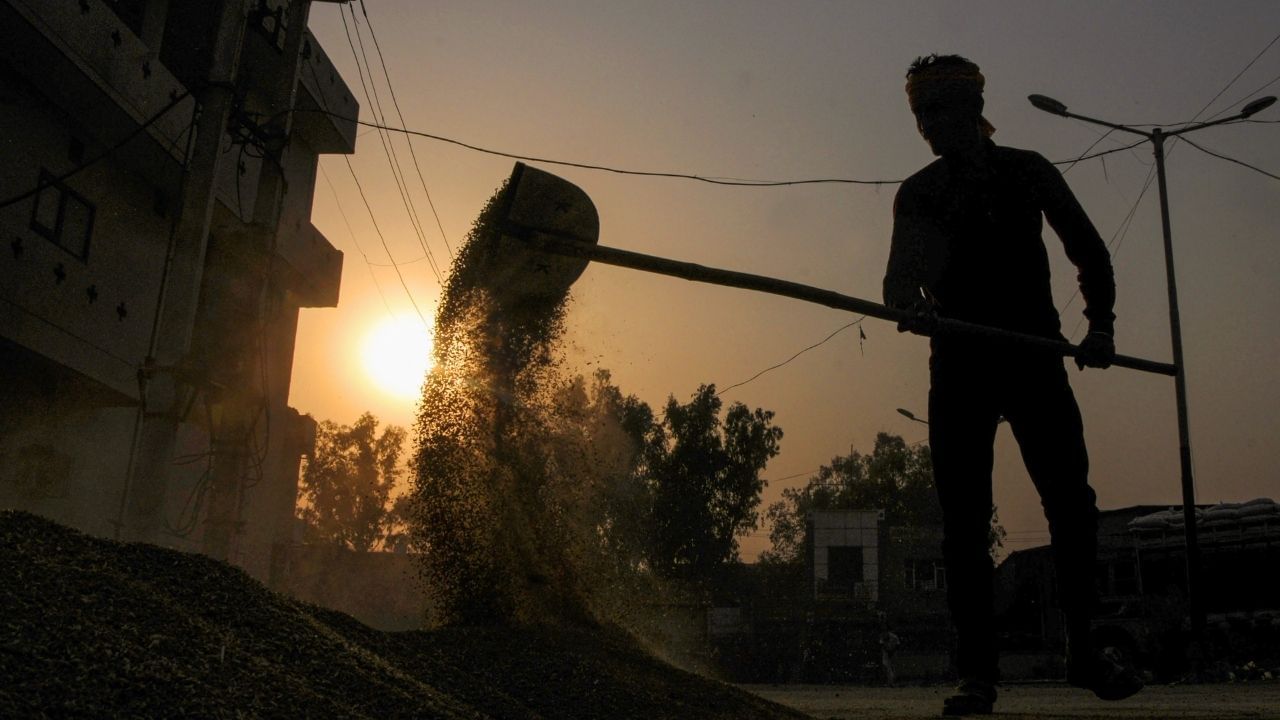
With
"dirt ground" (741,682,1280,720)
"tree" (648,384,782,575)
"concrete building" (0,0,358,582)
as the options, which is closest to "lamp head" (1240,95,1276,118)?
"dirt ground" (741,682,1280,720)

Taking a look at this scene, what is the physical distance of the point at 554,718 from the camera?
5.84 m

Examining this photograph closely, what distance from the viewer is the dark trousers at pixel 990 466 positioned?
4.39m

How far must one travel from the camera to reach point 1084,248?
15.0 feet

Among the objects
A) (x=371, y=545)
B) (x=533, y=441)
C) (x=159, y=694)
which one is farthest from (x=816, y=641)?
(x=371, y=545)

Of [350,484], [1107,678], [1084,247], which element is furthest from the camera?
[350,484]

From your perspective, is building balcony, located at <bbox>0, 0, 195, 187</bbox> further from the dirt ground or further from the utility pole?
the dirt ground

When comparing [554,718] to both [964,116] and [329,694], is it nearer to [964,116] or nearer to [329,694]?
[329,694]

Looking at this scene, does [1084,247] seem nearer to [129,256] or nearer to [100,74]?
[100,74]

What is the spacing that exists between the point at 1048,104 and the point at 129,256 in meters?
17.9

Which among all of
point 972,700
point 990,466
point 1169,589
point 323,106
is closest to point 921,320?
point 990,466

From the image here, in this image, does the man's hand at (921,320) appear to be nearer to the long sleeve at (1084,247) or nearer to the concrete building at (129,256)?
the long sleeve at (1084,247)

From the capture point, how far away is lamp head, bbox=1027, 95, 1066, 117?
2212 centimetres

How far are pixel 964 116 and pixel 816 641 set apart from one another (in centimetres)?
3421

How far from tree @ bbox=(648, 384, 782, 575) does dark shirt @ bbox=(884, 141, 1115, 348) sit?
183 ft
